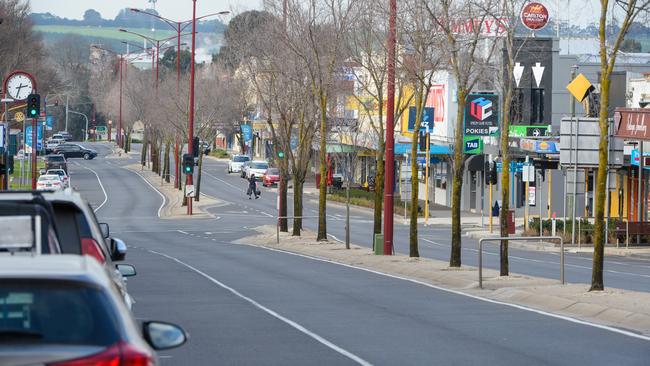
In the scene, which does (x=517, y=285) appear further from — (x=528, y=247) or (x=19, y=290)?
(x=528, y=247)

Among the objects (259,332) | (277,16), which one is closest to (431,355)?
(259,332)

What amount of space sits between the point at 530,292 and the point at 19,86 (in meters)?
22.5

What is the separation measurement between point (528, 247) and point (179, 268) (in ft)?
66.0

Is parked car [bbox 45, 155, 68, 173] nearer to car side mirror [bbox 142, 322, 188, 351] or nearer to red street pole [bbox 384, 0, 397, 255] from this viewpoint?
red street pole [bbox 384, 0, 397, 255]

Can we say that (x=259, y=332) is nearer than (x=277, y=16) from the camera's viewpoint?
Yes

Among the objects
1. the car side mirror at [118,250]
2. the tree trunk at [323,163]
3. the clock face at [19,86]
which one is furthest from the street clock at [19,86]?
the car side mirror at [118,250]

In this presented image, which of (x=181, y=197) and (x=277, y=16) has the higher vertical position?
(x=277, y=16)

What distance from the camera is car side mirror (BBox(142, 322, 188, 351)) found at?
6652mm

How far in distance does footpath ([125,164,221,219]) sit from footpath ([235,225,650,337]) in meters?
31.5

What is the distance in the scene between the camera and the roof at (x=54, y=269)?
5797mm

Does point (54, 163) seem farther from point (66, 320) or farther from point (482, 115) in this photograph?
point (66, 320)

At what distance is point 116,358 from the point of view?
5.62 m

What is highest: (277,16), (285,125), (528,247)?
(277,16)

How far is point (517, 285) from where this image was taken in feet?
74.2
